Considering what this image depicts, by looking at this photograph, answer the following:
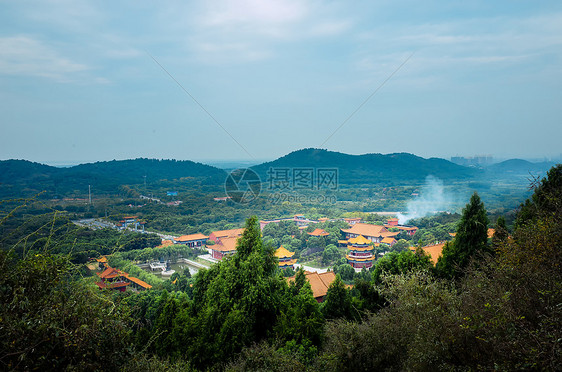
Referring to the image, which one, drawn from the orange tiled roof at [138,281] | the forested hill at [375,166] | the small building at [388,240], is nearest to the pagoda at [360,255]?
the small building at [388,240]

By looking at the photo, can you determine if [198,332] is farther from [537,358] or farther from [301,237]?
[301,237]

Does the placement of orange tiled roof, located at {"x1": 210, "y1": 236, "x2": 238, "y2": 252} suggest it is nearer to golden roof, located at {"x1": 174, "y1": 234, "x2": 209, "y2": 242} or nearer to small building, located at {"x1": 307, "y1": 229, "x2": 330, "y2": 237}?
golden roof, located at {"x1": 174, "y1": 234, "x2": 209, "y2": 242}

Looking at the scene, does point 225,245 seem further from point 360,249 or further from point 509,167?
point 509,167

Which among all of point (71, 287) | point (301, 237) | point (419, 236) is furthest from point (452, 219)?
point (71, 287)

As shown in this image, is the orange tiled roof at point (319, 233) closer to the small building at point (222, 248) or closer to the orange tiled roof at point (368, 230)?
the orange tiled roof at point (368, 230)

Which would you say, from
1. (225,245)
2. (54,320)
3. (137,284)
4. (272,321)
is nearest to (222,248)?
(225,245)
